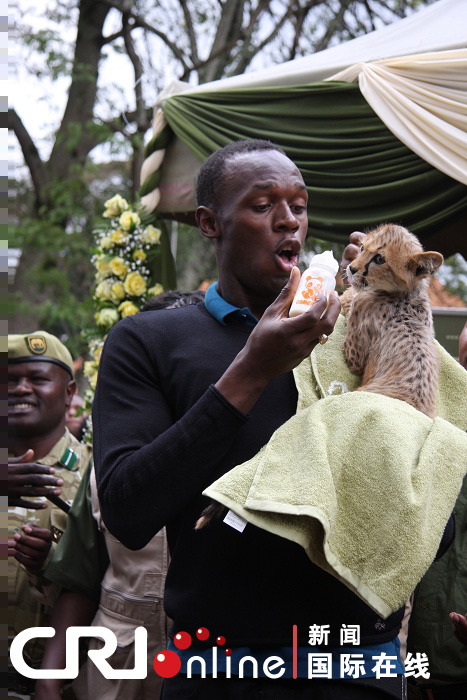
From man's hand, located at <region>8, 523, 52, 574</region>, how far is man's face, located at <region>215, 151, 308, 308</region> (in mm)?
1726

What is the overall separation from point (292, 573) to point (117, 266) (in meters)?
3.82

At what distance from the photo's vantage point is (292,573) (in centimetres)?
172

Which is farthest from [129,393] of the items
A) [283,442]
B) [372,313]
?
[372,313]

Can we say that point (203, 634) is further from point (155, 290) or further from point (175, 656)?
point (155, 290)

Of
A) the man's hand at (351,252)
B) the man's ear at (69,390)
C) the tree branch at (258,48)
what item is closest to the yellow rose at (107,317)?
the man's ear at (69,390)

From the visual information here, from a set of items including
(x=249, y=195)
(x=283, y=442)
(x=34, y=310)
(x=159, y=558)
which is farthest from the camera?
(x=34, y=310)

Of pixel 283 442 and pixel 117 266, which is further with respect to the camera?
pixel 117 266

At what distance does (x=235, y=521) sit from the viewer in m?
1.58

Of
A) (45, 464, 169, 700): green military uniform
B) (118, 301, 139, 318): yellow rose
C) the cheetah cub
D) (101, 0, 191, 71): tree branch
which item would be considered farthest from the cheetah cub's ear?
(101, 0, 191, 71): tree branch

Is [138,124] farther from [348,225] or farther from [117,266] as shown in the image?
[348,225]

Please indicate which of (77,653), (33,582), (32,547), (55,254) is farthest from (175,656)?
(55,254)

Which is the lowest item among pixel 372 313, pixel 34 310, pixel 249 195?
pixel 34 310

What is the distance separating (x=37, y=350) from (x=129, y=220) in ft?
5.14

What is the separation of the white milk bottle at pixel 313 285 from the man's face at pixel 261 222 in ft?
0.80
